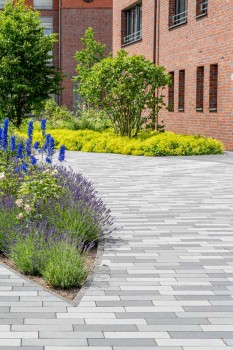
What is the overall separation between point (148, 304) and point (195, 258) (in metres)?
1.75

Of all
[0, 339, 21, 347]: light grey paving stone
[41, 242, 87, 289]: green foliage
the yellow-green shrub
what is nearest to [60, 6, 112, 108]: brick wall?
the yellow-green shrub

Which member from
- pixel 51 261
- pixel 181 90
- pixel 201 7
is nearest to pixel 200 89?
pixel 181 90

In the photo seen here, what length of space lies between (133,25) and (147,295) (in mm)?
31997

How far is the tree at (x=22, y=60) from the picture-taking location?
108ft

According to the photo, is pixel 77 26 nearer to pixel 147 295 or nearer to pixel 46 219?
pixel 46 219

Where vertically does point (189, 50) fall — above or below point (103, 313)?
above

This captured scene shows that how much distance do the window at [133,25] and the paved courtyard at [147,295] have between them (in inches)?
999

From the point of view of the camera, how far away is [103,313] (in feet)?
17.6

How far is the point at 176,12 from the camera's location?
29562 millimetres

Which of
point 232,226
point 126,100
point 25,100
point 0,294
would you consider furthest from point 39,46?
point 0,294

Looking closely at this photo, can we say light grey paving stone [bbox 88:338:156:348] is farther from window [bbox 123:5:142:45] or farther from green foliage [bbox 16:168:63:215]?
window [bbox 123:5:142:45]

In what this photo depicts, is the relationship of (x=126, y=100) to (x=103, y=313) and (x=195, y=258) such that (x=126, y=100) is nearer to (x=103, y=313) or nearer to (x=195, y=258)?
(x=195, y=258)

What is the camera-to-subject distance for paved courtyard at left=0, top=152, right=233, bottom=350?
4.80m

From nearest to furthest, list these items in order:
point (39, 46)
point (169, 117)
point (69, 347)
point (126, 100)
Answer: point (69, 347) → point (126, 100) → point (169, 117) → point (39, 46)
